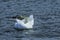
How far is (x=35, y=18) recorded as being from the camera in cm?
2244

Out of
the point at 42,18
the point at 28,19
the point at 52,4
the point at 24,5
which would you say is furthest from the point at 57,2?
the point at 28,19

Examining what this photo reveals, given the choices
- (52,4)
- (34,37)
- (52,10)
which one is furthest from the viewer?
(52,4)

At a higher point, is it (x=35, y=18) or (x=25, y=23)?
(x=25, y=23)

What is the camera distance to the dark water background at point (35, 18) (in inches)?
743

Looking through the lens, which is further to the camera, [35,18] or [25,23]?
[35,18]

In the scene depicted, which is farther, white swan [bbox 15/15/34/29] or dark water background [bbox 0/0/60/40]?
white swan [bbox 15/15/34/29]

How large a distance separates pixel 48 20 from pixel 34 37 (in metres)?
3.61

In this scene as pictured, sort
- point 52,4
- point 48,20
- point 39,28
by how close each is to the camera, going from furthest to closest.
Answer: point 52,4 < point 48,20 < point 39,28

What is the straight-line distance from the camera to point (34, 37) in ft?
60.8

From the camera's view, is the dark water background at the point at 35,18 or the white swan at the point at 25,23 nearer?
the dark water background at the point at 35,18

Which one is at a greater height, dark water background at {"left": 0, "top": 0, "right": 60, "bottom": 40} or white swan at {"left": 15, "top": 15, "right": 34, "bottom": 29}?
white swan at {"left": 15, "top": 15, "right": 34, "bottom": 29}

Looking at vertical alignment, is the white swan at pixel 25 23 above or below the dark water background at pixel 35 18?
above

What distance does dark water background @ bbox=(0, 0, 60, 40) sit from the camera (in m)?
18.9

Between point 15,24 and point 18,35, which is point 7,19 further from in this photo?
point 18,35
